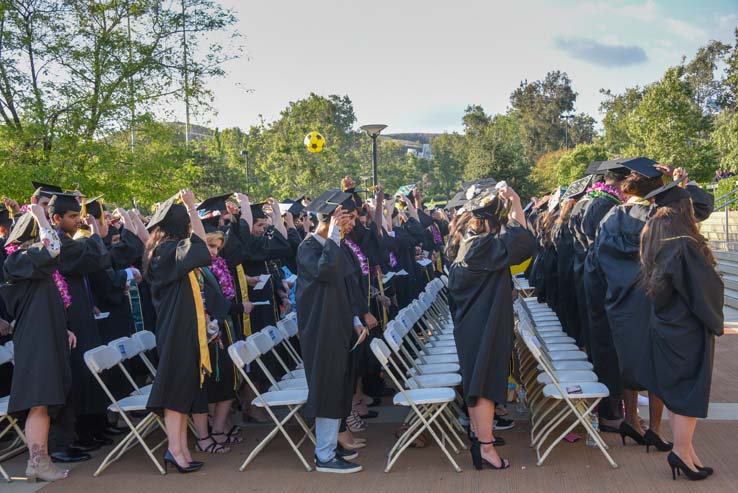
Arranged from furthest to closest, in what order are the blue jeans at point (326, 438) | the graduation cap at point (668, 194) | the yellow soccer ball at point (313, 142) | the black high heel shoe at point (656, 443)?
the yellow soccer ball at point (313, 142) → the blue jeans at point (326, 438) → the black high heel shoe at point (656, 443) → the graduation cap at point (668, 194)

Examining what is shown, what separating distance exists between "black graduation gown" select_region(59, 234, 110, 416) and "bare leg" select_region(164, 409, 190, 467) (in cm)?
103

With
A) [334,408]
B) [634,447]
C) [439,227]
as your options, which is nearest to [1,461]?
[334,408]

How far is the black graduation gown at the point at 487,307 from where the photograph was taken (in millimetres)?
5215

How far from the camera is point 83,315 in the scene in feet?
20.3

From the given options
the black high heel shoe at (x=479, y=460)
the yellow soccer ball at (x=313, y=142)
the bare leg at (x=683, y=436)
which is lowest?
the black high heel shoe at (x=479, y=460)

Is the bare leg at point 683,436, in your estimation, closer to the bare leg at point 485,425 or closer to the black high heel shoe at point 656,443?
the black high heel shoe at point 656,443

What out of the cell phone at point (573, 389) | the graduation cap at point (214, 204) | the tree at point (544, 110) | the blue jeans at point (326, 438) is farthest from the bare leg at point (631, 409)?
the tree at point (544, 110)

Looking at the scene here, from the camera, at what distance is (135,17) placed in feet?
50.0

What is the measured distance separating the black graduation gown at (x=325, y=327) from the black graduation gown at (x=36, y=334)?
1.86 m

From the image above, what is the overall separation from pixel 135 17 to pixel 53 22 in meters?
1.91

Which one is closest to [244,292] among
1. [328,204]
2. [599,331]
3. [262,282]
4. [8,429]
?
[262,282]

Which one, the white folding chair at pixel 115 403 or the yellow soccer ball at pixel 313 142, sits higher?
the yellow soccer ball at pixel 313 142

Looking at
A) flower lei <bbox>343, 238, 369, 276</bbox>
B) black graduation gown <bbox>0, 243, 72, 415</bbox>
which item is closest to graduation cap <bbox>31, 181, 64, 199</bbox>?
black graduation gown <bbox>0, 243, 72, 415</bbox>

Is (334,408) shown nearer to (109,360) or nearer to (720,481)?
(109,360)
